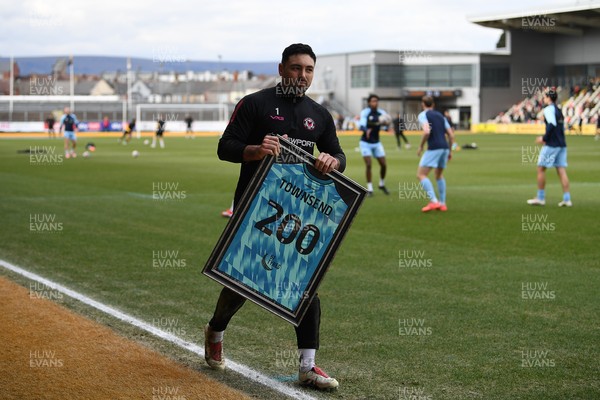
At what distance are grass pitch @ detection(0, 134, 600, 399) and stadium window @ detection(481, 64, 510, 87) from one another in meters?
80.7

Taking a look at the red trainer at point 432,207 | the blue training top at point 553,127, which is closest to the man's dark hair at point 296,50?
the red trainer at point 432,207

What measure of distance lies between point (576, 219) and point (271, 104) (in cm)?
1172

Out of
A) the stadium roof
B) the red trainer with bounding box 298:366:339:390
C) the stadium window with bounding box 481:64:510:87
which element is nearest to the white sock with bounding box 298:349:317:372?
the red trainer with bounding box 298:366:339:390

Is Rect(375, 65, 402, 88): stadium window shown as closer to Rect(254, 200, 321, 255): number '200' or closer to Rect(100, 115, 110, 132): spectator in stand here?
Rect(100, 115, 110, 132): spectator in stand

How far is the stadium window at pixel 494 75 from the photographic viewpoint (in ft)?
333

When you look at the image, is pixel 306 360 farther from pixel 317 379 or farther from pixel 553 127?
pixel 553 127

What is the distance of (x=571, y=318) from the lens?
28.5ft

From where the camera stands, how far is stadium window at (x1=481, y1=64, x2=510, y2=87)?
333ft

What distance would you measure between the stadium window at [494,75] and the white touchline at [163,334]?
93.9m

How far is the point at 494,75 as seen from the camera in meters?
102

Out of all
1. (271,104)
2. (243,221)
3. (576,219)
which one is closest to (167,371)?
(243,221)

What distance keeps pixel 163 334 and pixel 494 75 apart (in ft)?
319

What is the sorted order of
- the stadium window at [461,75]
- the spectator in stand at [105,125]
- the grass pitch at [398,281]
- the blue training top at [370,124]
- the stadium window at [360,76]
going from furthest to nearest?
1. the stadium window at [360,76]
2. the stadium window at [461,75]
3. the spectator in stand at [105,125]
4. the blue training top at [370,124]
5. the grass pitch at [398,281]

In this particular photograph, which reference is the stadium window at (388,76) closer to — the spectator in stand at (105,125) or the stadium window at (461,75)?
the stadium window at (461,75)
